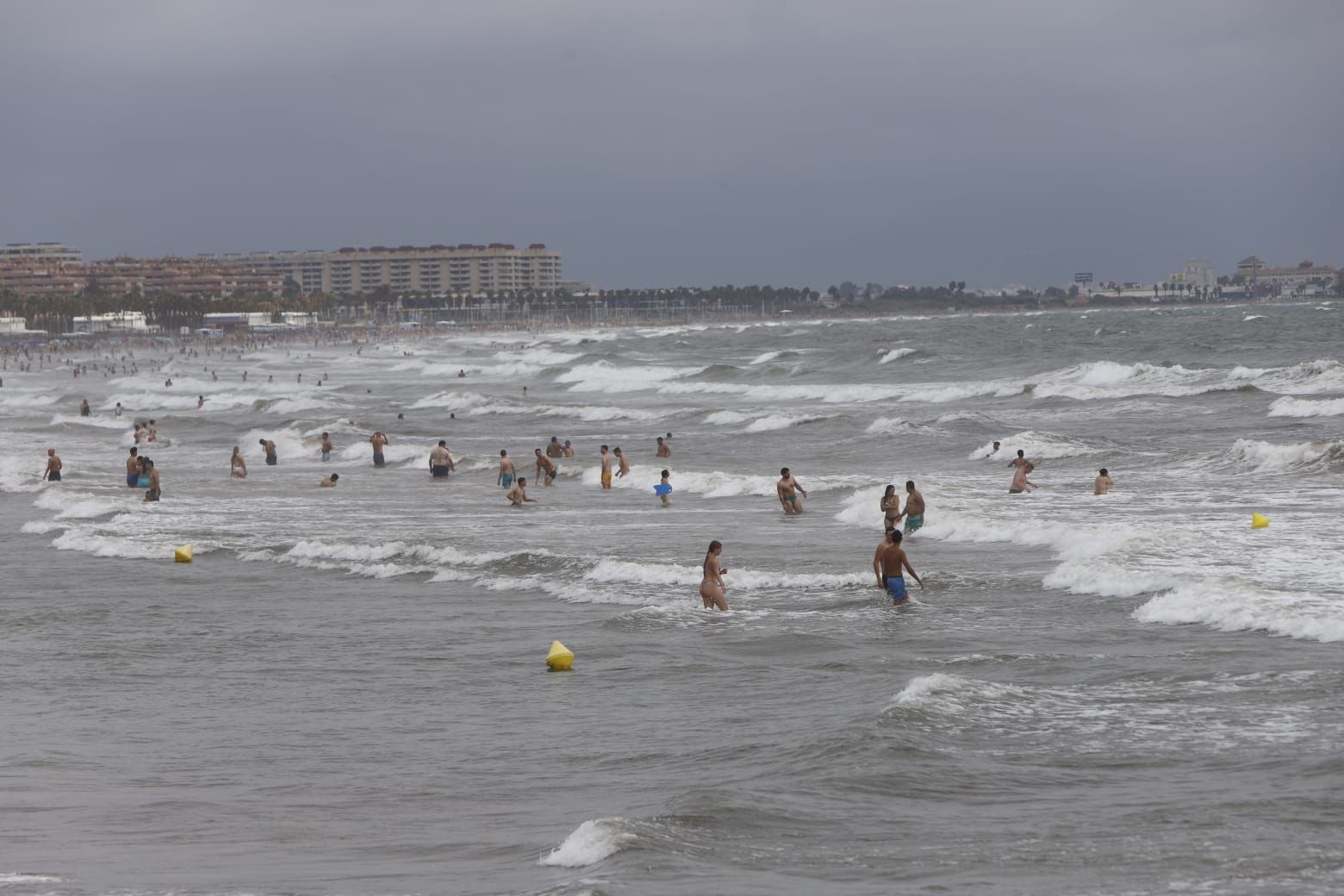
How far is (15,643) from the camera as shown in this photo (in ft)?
54.0

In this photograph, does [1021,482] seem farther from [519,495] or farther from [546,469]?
[546,469]

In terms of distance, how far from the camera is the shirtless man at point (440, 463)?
35469mm

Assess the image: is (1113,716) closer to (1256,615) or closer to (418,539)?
(1256,615)

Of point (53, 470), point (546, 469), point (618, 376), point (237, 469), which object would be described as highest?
point (546, 469)

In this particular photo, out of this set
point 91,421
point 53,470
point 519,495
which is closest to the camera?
point 519,495

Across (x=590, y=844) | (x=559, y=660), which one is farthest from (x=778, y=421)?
(x=590, y=844)

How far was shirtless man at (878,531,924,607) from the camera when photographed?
16922 millimetres

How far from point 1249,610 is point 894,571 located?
3.59 m

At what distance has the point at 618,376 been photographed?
86000 millimetres

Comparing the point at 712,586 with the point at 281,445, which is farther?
the point at 281,445

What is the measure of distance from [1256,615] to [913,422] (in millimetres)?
28688

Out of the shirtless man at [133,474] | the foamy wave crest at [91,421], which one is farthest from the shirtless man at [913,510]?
the foamy wave crest at [91,421]

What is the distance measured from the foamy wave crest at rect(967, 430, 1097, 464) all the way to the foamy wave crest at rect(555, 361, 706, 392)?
43.0 meters

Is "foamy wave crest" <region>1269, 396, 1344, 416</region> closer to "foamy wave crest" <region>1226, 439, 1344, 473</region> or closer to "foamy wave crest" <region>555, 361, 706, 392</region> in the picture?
"foamy wave crest" <region>1226, 439, 1344, 473</region>
